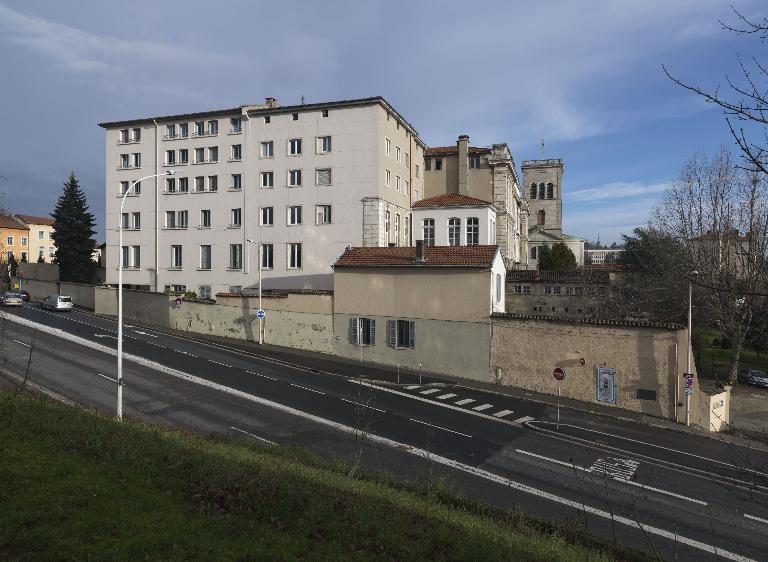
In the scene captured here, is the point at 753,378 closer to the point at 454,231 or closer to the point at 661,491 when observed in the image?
the point at 454,231

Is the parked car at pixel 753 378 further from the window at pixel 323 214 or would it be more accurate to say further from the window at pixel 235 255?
the window at pixel 235 255

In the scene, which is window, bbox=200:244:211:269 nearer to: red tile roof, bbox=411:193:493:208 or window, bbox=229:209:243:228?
window, bbox=229:209:243:228

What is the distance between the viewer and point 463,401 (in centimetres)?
2609

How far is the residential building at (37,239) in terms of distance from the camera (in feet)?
325

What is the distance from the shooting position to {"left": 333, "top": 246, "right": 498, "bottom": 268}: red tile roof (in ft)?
Answer: 101

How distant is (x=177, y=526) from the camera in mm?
8664

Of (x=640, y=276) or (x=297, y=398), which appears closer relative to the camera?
(x=297, y=398)

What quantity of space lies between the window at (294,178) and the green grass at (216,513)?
114ft

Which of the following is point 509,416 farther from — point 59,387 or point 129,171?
point 129,171

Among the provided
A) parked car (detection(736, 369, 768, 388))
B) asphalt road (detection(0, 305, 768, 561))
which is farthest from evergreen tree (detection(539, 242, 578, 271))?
asphalt road (detection(0, 305, 768, 561))

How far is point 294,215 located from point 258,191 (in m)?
4.54

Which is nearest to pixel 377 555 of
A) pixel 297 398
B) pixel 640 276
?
pixel 297 398

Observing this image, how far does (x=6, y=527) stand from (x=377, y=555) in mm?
6223

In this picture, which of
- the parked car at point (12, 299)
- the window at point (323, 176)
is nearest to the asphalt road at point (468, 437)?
the window at point (323, 176)
